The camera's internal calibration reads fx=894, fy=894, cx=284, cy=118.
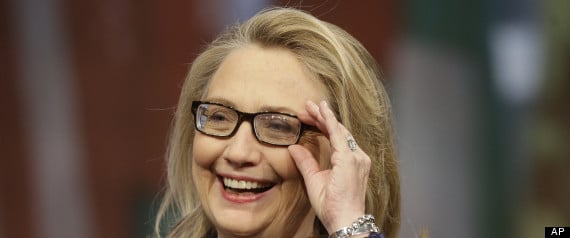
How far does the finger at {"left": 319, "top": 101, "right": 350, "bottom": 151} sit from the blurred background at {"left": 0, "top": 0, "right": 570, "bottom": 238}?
4.97 feet

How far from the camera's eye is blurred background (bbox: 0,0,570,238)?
3961 millimetres

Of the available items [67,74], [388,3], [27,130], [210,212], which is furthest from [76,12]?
[210,212]

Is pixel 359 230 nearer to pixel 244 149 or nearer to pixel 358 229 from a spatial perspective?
pixel 358 229

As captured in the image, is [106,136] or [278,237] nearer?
[278,237]

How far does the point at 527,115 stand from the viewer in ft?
13.0

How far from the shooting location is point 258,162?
2.12 metres

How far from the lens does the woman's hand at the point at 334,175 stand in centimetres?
204

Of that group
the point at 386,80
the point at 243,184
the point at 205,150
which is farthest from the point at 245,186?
the point at 386,80

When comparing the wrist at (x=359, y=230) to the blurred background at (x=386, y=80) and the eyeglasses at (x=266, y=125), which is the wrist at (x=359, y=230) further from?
the blurred background at (x=386, y=80)

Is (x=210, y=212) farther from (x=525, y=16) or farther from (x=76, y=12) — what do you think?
(x=76, y=12)

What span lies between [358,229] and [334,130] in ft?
0.82

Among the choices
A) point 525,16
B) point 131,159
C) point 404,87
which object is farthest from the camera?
point 131,159

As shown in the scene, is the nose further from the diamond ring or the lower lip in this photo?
the diamond ring

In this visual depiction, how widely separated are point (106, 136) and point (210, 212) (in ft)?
9.00
